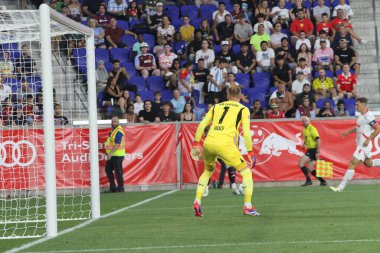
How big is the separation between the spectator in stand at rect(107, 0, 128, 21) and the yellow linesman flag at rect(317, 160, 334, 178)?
367 inches

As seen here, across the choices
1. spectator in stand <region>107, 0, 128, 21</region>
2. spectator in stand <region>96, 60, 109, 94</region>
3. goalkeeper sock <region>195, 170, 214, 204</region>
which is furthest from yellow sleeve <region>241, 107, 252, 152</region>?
spectator in stand <region>107, 0, 128, 21</region>

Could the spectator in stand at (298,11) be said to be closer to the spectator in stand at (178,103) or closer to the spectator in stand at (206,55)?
the spectator in stand at (206,55)

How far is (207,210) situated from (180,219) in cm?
181

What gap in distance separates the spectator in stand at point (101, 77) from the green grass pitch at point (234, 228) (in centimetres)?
900

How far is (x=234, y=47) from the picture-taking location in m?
29.9

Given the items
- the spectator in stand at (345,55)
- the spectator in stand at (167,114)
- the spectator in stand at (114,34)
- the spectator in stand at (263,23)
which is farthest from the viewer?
the spectator in stand at (114,34)

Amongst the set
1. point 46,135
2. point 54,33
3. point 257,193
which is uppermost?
point 54,33

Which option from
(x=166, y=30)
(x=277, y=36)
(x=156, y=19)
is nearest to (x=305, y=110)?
(x=277, y=36)

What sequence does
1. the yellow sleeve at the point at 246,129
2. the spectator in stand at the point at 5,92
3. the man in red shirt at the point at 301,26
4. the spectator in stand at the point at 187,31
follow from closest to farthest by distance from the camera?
the yellow sleeve at the point at 246,129, the spectator in stand at the point at 5,92, the man in red shirt at the point at 301,26, the spectator in stand at the point at 187,31

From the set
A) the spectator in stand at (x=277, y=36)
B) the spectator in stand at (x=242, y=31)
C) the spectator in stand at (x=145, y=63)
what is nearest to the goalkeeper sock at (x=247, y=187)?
the spectator in stand at (x=145, y=63)

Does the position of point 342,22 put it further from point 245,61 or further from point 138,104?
point 138,104

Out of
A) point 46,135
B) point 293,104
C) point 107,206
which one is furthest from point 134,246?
point 293,104

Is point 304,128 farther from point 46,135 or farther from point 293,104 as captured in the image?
point 46,135

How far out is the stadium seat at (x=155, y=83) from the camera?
28859 millimetres
